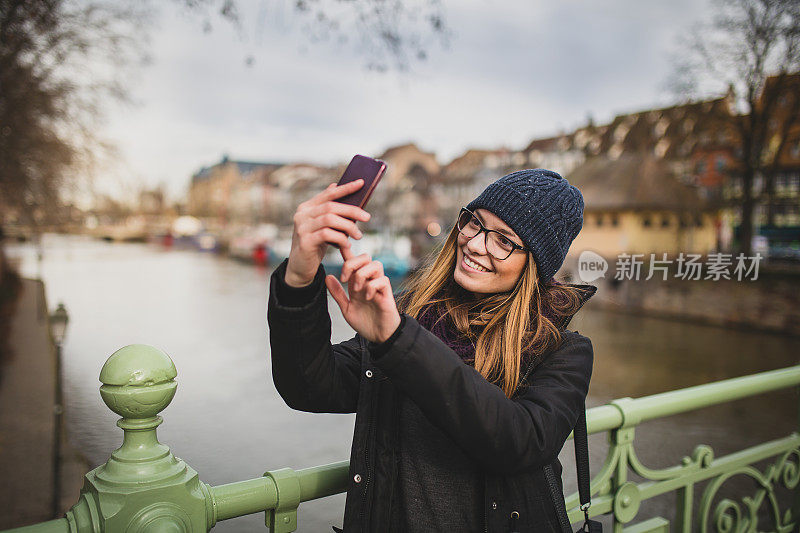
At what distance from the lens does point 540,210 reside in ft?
4.20

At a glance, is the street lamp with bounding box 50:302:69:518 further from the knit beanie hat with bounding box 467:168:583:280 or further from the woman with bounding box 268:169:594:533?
the knit beanie hat with bounding box 467:168:583:280

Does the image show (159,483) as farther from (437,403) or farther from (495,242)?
(495,242)

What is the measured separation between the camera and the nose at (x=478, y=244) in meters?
1.30

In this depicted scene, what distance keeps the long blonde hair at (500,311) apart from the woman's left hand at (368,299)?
0.36 m

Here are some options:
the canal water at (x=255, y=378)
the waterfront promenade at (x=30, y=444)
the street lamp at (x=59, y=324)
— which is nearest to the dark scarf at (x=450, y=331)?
the canal water at (x=255, y=378)

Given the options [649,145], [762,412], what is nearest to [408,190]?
[649,145]

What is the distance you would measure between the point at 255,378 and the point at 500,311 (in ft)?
27.7

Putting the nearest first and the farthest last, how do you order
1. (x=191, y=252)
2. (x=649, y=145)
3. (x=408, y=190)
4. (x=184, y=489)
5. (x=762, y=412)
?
(x=184, y=489) < (x=762, y=412) < (x=649, y=145) < (x=191, y=252) < (x=408, y=190)

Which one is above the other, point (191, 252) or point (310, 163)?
point (310, 163)

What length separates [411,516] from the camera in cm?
118

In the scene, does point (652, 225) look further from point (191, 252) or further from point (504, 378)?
point (191, 252)

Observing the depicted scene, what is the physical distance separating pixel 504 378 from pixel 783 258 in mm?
17869

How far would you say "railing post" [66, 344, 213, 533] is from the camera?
105 centimetres

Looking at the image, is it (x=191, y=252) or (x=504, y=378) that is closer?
(x=504, y=378)
